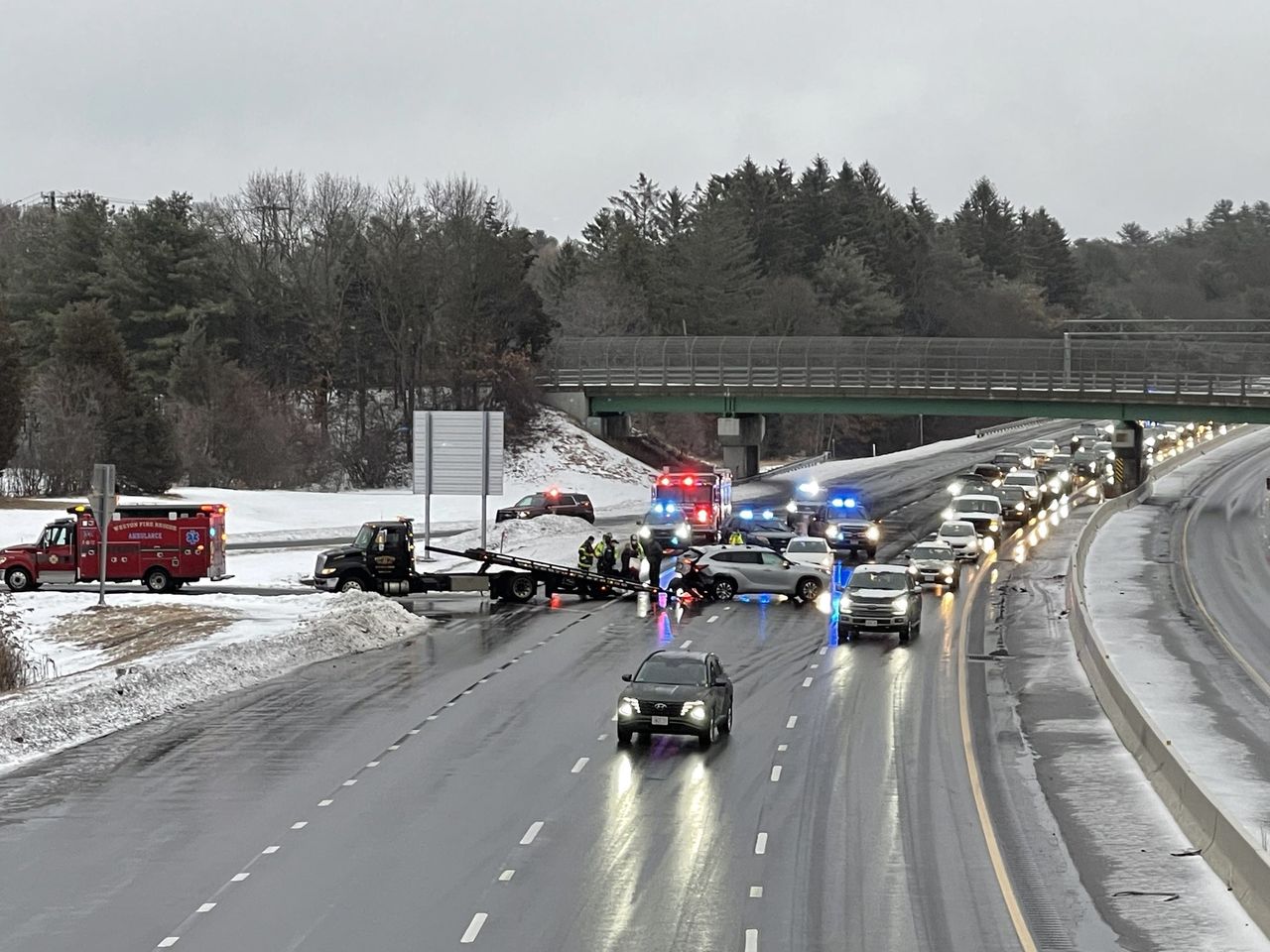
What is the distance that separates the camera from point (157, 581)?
157 ft

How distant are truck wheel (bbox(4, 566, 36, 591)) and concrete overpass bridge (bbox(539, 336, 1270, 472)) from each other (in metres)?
54.1

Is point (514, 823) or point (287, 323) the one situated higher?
point (287, 323)

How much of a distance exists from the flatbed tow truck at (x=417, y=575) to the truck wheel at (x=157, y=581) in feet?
13.6

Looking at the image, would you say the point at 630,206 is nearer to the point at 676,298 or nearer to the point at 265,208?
the point at 676,298

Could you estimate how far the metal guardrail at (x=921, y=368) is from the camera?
3415 inches

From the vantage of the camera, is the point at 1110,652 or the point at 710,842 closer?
the point at 710,842

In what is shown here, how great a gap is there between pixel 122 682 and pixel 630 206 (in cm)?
16303

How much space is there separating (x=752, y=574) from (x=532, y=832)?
27878mm

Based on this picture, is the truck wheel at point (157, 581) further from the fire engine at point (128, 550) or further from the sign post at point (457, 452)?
the sign post at point (457, 452)

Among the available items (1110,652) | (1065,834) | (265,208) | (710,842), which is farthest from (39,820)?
(265,208)

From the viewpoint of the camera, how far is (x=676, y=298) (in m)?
143

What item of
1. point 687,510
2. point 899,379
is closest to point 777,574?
point 687,510

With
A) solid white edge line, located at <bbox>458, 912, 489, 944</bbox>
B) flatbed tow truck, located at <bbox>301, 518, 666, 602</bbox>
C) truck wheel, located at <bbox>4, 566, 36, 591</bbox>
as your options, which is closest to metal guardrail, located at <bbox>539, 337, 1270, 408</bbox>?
flatbed tow truck, located at <bbox>301, 518, 666, 602</bbox>

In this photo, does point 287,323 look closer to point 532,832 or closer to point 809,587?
point 809,587
